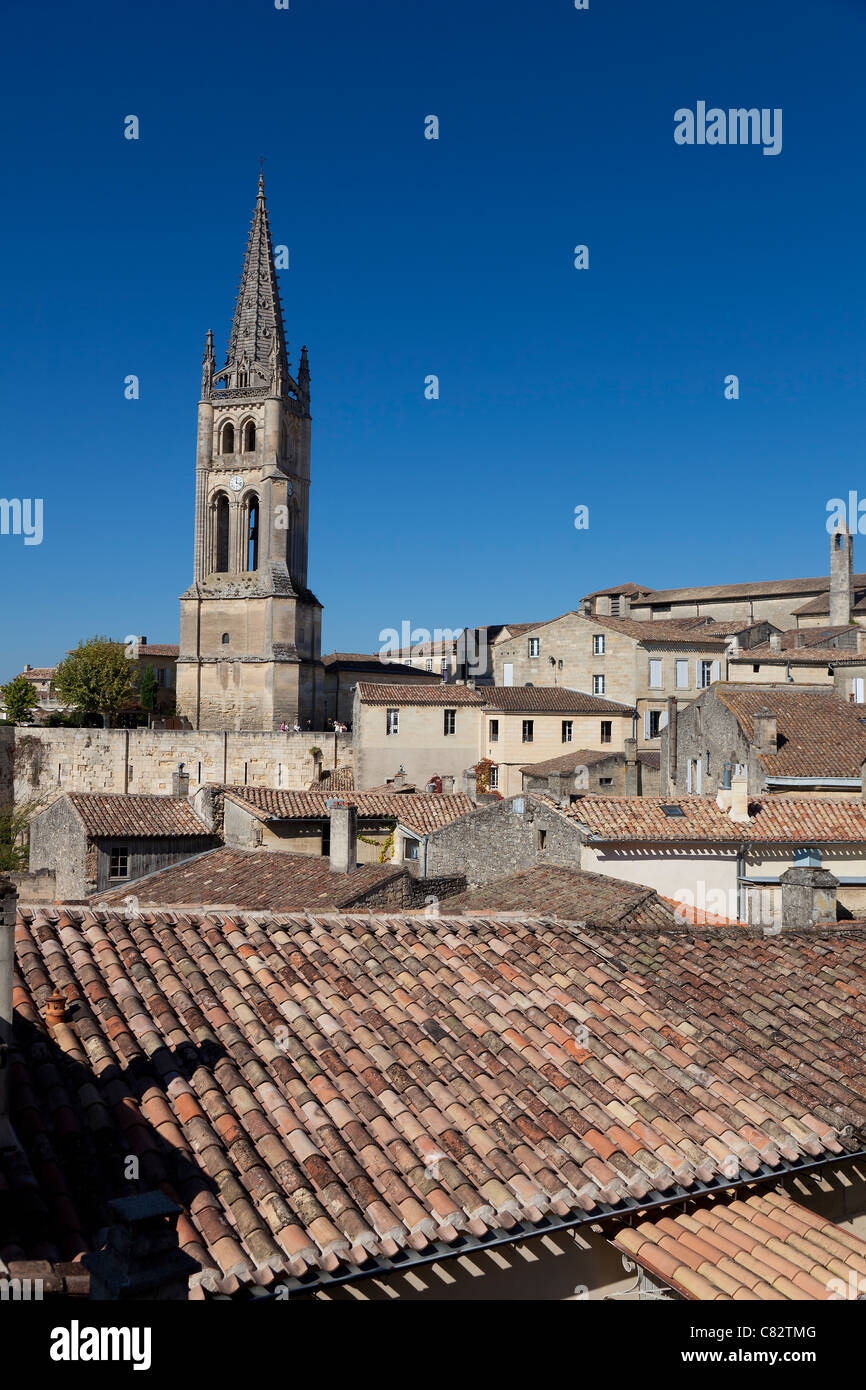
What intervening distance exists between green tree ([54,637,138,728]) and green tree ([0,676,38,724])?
179 centimetres

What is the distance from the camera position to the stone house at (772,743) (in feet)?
74.7

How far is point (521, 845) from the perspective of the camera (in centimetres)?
2047

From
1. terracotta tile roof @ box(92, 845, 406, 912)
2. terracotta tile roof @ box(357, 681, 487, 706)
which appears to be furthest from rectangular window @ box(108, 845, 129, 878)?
terracotta tile roof @ box(357, 681, 487, 706)

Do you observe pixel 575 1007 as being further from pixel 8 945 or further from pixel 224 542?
pixel 224 542

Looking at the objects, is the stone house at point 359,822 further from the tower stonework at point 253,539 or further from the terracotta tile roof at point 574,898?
the tower stonework at point 253,539

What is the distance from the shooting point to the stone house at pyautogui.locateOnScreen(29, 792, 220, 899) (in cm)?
2639

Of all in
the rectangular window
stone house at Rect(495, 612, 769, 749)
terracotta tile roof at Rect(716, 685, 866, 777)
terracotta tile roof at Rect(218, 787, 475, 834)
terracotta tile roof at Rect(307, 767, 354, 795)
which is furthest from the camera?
stone house at Rect(495, 612, 769, 749)

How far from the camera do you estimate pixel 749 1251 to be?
19.8 ft

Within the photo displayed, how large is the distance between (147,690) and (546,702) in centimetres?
2736

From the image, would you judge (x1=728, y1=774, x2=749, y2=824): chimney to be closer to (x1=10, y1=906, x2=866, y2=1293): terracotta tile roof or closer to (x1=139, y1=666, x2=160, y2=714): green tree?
(x1=10, y1=906, x2=866, y2=1293): terracotta tile roof

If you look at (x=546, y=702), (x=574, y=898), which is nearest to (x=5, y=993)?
(x=574, y=898)

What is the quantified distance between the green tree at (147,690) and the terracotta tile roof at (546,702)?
24.6m

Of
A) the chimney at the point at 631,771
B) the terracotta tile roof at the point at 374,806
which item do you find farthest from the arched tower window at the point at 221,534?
the terracotta tile roof at the point at 374,806
